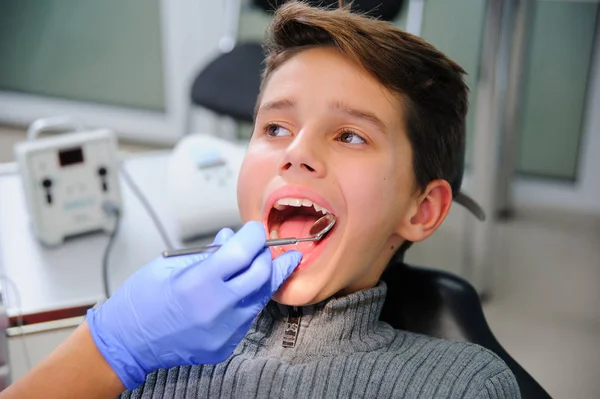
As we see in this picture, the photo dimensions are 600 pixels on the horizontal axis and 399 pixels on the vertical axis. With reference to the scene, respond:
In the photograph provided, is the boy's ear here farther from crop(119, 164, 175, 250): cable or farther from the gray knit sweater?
crop(119, 164, 175, 250): cable

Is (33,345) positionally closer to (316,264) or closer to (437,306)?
(316,264)

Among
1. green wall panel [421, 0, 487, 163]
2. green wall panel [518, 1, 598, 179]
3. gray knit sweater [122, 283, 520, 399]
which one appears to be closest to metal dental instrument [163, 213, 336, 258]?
gray knit sweater [122, 283, 520, 399]

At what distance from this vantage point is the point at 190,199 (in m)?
1.71

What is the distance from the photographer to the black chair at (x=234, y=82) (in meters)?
2.75

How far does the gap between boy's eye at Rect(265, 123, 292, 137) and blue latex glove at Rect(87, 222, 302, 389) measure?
0.24 meters

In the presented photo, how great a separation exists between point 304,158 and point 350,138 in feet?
0.36

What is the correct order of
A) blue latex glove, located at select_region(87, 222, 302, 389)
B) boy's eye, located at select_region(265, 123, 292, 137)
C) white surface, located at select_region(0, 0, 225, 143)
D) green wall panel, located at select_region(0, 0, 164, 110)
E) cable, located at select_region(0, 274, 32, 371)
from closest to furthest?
blue latex glove, located at select_region(87, 222, 302, 389)
boy's eye, located at select_region(265, 123, 292, 137)
cable, located at select_region(0, 274, 32, 371)
white surface, located at select_region(0, 0, 225, 143)
green wall panel, located at select_region(0, 0, 164, 110)

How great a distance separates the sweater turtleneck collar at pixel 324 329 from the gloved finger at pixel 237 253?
0.20 m

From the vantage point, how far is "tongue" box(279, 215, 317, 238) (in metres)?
1.33

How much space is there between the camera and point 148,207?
1835mm

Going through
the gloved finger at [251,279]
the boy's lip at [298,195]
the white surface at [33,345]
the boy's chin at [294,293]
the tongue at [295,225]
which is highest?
the boy's lip at [298,195]

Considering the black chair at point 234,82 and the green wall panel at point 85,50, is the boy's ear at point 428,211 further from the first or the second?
the green wall panel at point 85,50

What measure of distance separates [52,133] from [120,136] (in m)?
0.41

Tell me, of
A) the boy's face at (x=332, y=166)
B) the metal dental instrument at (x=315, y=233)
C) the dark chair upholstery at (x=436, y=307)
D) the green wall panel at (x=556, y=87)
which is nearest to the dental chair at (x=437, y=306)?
the dark chair upholstery at (x=436, y=307)
